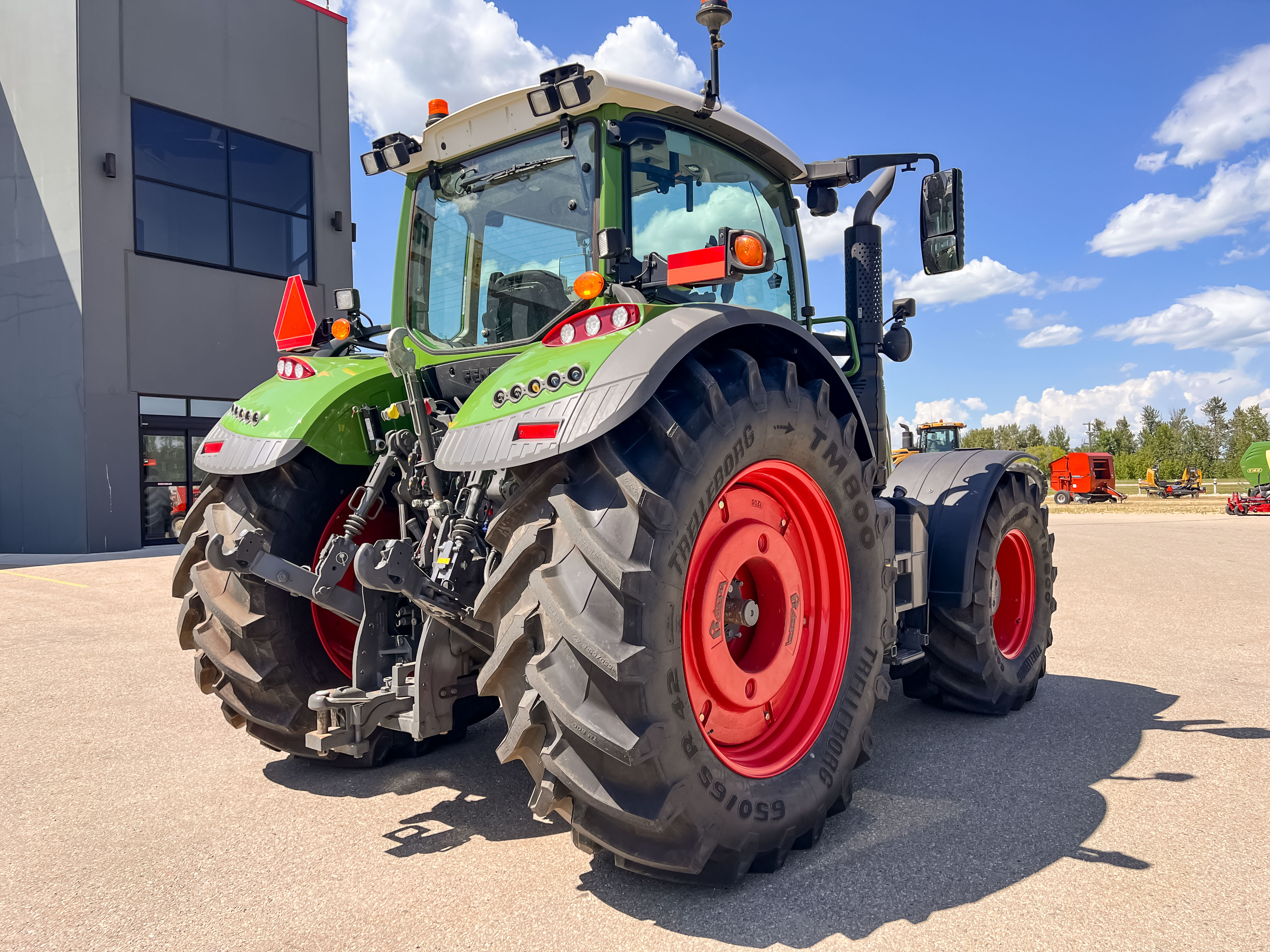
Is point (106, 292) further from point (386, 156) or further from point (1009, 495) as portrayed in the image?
point (1009, 495)

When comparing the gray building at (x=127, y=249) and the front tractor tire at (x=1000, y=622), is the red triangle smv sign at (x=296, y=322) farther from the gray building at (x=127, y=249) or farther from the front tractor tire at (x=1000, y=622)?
the gray building at (x=127, y=249)

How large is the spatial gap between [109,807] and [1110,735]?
4037 millimetres

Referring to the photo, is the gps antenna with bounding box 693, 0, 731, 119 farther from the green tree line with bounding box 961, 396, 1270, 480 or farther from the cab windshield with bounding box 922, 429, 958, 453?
the green tree line with bounding box 961, 396, 1270, 480

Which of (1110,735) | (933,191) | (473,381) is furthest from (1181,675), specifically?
(473,381)

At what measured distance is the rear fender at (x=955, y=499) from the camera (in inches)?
158

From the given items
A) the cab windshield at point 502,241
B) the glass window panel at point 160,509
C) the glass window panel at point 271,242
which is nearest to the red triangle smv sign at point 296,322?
the cab windshield at point 502,241

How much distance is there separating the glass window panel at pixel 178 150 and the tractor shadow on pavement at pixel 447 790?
13.7 m

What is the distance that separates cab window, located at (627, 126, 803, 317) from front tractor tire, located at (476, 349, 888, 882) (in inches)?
26.2

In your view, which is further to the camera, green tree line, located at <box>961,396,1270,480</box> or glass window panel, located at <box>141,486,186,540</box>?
green tree line, located at <box>961,396,1270,480</box>

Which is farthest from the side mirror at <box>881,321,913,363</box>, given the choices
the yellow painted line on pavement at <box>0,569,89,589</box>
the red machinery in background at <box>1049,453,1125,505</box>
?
the red machinery in background at <box>1049,453,1125,505</box>

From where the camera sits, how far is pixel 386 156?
361 centimetres

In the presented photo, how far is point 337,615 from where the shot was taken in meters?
3.27

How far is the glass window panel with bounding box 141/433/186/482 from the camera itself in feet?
46.3

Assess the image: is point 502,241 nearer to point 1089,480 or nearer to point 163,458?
point 163,458
